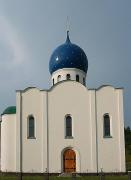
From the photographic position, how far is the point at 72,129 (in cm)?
2938

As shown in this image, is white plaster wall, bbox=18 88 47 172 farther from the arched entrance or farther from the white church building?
the arched entrance

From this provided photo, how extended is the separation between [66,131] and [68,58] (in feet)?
22.5

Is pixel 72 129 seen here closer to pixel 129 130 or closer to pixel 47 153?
pixel 47 153

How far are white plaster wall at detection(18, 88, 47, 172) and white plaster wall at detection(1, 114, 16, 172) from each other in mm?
882

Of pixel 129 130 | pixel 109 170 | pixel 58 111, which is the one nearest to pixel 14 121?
pixel 58 111

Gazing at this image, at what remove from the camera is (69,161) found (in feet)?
96.3

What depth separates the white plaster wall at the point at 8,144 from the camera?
2948 cm

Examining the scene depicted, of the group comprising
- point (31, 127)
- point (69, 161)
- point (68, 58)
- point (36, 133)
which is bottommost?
point (69, 161)

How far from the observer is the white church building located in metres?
28.9

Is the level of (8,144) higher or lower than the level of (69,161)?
higher

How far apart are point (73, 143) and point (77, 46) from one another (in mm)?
9118

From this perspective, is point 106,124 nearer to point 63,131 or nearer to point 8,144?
point 63,131

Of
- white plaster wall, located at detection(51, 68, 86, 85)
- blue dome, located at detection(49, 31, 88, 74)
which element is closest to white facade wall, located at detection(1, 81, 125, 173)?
white plaster wall, located at detection(51, 68, 86, 85)

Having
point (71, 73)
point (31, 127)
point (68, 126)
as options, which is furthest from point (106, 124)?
point (71, 73)
